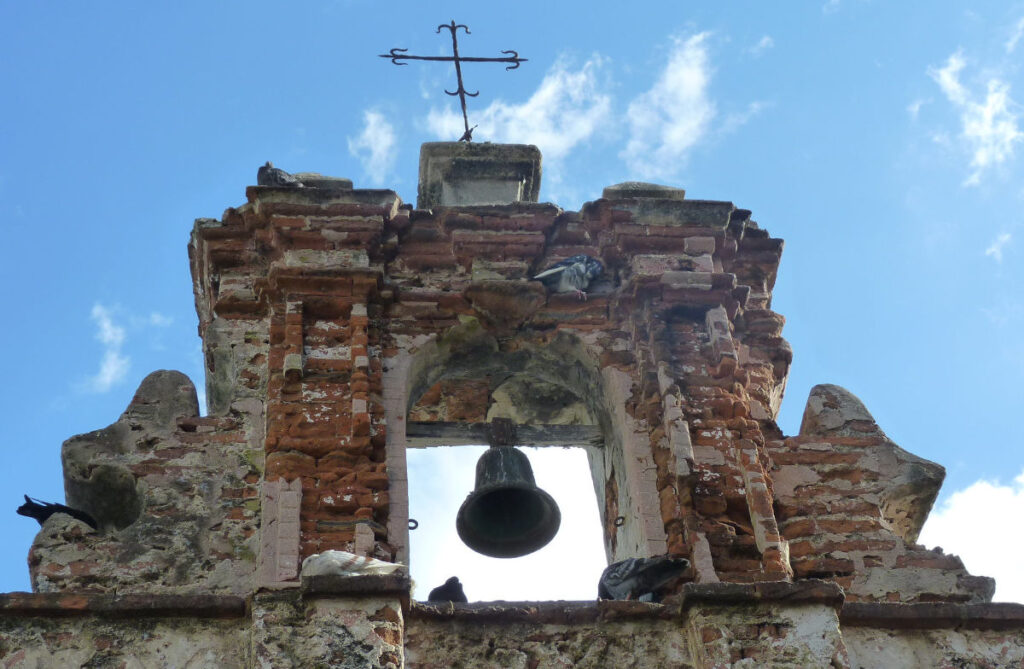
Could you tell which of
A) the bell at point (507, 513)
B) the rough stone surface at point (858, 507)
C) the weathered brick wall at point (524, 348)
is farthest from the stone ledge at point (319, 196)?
the rough stone surface at point (858, 507)

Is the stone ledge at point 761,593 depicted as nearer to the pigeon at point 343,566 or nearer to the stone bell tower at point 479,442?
the stone bell tower at point 479,442

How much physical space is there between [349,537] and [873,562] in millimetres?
2227

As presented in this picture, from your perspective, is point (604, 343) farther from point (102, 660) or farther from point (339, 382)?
point (102, 660)

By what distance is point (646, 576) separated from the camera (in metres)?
7.12

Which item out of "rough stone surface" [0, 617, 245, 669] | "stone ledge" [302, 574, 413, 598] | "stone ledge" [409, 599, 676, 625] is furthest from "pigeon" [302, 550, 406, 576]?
"rough stone surface" [0, 617, 245, 669]

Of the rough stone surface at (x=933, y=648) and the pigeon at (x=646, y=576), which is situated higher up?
the pigeon at (x=646, y=576)

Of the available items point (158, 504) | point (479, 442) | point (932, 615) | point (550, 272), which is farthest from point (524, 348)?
point (932, 615)

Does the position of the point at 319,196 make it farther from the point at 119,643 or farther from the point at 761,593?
the point at 761,593

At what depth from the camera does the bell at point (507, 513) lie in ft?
26.2

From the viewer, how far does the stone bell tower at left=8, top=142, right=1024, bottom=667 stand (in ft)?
22.0

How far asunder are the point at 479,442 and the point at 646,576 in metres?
1.47

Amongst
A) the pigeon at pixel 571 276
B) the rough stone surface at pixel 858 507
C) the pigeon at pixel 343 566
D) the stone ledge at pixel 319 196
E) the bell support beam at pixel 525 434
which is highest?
the stone ledge at pixel 319 196

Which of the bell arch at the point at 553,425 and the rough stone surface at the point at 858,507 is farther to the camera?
the bell arch at the point at 553,425

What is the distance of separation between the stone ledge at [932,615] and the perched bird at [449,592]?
4.95 feet
